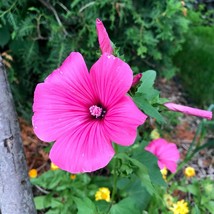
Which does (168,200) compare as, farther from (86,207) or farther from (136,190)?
(86,207)

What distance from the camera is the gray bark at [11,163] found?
1.06 m

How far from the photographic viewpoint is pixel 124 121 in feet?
2.75

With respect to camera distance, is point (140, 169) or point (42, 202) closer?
point (140, 169)

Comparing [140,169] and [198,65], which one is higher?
[140,169]

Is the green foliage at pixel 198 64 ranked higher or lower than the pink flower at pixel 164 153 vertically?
lower

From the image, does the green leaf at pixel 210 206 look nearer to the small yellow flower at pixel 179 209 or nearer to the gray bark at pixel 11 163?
the small yellow flower at pixel 179 209

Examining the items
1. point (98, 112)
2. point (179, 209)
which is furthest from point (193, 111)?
point (179, 209)

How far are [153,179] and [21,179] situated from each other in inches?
17.3

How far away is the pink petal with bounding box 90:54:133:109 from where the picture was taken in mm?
841

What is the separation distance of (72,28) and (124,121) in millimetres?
1445

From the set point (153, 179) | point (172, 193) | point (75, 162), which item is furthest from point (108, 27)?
point (75, 162)

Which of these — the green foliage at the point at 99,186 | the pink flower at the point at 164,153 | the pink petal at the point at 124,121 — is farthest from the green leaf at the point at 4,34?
the pink petal at the point at 124,121

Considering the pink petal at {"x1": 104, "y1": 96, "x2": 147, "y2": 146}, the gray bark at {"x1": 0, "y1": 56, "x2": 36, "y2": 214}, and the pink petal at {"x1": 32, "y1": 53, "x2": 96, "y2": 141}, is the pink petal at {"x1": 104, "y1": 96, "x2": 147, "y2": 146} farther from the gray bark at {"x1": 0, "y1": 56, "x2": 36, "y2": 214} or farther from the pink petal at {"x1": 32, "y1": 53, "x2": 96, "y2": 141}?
the gray bark at {"x1": 0, "y1": 56, "x2": 36, "y2": 214}

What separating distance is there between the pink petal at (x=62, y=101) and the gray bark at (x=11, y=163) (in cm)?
14
